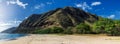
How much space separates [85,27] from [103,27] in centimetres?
2531

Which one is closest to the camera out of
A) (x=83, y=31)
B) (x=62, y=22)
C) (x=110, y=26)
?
(x=110, y=26)

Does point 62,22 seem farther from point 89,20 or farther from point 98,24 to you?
point 98,24

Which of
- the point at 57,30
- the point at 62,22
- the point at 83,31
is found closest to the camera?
the point at 83,31

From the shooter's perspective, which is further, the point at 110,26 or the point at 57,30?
the point at 57,30

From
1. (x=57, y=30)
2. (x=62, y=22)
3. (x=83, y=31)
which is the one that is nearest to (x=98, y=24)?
(x=83, y=31)

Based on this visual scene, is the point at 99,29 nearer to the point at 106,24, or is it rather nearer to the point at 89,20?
the point at 106,24

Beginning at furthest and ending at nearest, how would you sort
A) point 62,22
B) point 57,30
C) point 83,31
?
point 62,22, point 57,30, point 83,31

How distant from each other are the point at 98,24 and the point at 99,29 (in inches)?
67.4

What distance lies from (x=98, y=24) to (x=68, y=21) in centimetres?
11944

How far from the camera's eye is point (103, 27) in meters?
78.2

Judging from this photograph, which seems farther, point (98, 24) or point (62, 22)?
point (62, 22)

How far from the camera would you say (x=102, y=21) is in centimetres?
8088

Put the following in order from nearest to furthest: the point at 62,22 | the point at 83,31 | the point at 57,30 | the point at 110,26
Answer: the point at 110,26 < the point at 83,31 < the point at 57,30 < the point at 62,22

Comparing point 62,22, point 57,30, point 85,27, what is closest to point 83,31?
point 85,27
